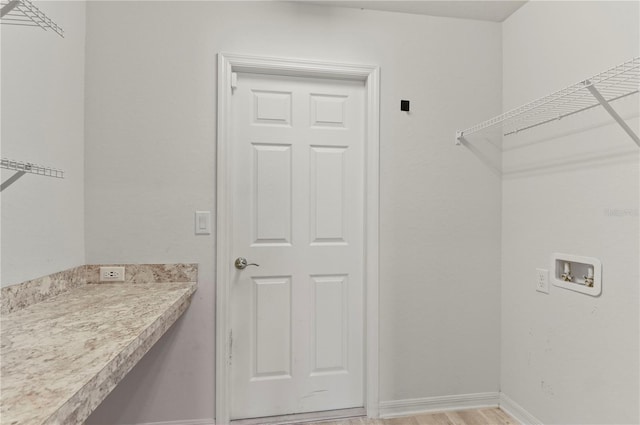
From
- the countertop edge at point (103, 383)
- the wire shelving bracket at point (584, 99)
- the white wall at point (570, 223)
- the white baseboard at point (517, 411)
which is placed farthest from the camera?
the white baseboard at point (517, 411)

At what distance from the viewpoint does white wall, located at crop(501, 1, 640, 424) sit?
1.45 m

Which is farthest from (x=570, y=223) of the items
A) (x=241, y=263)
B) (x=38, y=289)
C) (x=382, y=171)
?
(x=38, y=289)

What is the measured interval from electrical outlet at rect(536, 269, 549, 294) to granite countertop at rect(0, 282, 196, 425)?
6.17 ft

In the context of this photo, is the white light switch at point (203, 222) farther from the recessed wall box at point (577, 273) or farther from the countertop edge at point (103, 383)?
the recessed wall box at point (577, 273)

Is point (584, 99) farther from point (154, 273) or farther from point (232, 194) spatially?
point (154, 273)

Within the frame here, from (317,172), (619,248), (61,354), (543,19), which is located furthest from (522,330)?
(61,354)

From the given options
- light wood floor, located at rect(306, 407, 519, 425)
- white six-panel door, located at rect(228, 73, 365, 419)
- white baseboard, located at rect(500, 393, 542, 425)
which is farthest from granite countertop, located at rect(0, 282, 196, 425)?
white baseboard, located at rect(500, 393, 542, 425)

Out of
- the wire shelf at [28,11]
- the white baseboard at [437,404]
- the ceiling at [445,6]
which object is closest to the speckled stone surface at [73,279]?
the wire shelf at [28,11]

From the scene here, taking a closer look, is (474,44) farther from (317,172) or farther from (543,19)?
(317,172)

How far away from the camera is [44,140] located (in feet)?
5.02

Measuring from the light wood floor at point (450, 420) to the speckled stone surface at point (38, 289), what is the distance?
152 cm

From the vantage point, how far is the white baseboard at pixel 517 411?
1920mm

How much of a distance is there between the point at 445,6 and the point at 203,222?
189 cm

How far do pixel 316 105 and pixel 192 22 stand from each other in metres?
0.81
